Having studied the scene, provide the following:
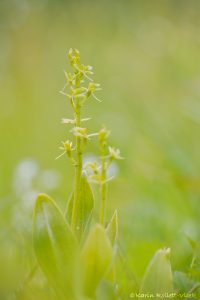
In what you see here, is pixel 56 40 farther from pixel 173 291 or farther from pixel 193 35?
pixel 173 291

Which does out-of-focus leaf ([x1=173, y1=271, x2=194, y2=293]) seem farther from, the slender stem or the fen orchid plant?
the slender stem

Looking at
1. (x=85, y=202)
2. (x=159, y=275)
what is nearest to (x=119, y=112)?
(x=85, y=202)

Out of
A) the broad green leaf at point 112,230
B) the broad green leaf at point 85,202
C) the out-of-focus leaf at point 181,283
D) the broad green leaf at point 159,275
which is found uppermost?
the broad green leaf at point 85,202

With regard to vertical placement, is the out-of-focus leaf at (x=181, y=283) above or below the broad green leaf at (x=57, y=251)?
below

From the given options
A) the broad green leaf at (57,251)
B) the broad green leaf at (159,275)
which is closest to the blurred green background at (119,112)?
the broad green leaf at (57,251)

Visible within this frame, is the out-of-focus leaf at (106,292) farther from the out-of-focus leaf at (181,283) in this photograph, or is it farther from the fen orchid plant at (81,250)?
the out-of-focus leaf at (181,283)

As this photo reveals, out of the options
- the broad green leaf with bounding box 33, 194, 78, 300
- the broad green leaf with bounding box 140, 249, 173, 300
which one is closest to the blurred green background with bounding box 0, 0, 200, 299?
the broad green leaf with bounding box 33, 194, 78, 300
